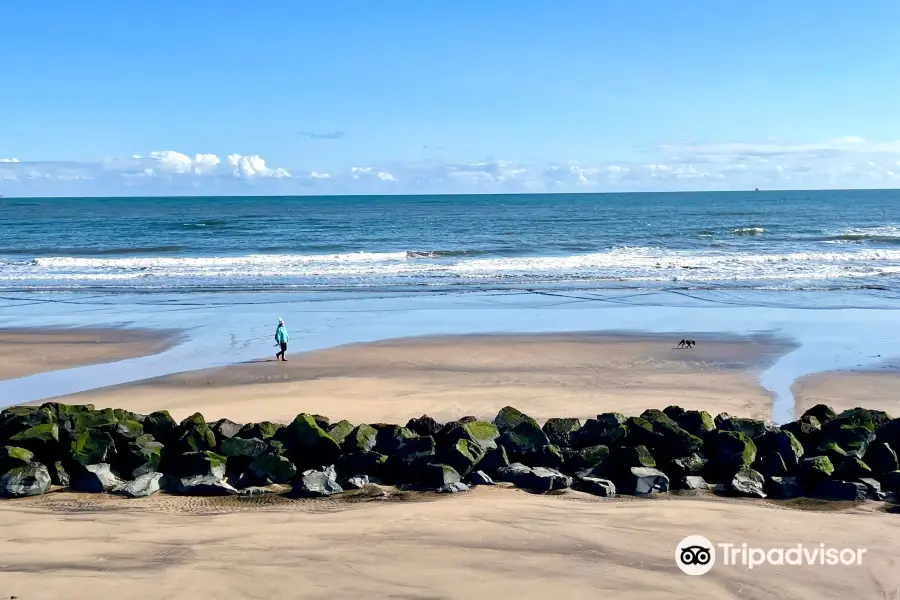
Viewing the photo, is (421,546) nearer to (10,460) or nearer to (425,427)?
(425,427)

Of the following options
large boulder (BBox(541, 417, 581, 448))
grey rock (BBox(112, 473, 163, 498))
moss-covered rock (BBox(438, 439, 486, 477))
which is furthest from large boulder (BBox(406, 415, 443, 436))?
grey rock (BBox(112, 473, 163, 498))

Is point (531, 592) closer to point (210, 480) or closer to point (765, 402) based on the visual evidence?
point (210, 480)

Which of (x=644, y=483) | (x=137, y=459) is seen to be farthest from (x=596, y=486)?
(x=137, y=459)

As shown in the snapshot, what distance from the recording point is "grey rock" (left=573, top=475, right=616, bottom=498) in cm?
887

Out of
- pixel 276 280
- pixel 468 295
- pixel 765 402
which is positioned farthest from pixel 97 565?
pixel 276 280

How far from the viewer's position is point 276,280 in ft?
102

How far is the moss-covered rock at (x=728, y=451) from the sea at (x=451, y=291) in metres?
2.94

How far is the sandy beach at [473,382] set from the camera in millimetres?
13008

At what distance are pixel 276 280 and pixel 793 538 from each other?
26.0m

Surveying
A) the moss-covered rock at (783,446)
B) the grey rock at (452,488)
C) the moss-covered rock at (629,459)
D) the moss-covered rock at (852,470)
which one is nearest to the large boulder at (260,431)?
the grey rock at (452,488)

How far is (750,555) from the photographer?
6703mm

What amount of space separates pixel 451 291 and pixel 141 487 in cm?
1951

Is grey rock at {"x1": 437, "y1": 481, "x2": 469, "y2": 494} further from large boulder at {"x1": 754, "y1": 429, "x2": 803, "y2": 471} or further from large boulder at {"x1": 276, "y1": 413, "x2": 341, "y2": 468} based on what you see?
large boulder at {"x1": 754, "y1": 429, "x2": 803, "y2": 471}

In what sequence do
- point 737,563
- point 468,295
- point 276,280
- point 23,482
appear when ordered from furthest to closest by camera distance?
1. point 276,280
2. point 468,295
3. point 23,482
4. point 737,563
